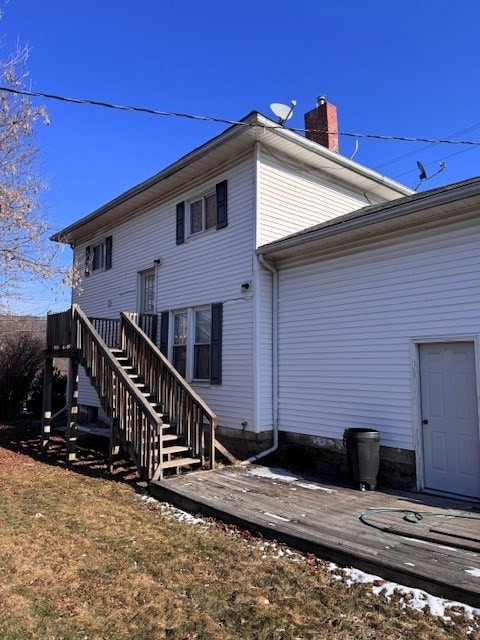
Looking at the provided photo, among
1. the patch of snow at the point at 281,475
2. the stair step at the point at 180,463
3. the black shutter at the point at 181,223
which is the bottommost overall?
the patch of snow at the point at 281,475

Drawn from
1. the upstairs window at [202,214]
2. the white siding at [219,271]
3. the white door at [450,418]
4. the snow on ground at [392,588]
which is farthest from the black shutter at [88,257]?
the snow on ground at [392,588]

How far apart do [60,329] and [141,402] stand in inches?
157

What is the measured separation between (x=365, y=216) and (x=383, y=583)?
16.2 ft

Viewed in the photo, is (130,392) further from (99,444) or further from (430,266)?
(430,266)

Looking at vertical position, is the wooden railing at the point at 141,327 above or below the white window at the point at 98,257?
below

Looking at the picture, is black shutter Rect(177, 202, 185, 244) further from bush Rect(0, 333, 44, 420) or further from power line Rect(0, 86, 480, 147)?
bush Rect(0, 333, 44, 420)

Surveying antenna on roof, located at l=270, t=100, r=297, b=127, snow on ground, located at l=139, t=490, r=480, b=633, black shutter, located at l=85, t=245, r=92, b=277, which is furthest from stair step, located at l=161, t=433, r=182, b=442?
black shutter, located at l=85, t=245, r=92, b=277

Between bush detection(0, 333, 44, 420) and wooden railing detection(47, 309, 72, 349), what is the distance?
6.83m

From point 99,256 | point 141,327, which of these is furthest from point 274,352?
point 99,256

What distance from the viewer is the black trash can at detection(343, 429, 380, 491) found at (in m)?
6.44

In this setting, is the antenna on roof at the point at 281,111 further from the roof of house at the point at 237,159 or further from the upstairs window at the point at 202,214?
the upstairs window at the point at 202,214

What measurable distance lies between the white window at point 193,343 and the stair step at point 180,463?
99.9 inches

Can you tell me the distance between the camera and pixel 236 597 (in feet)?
11.5

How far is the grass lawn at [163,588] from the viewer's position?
10.0ft
